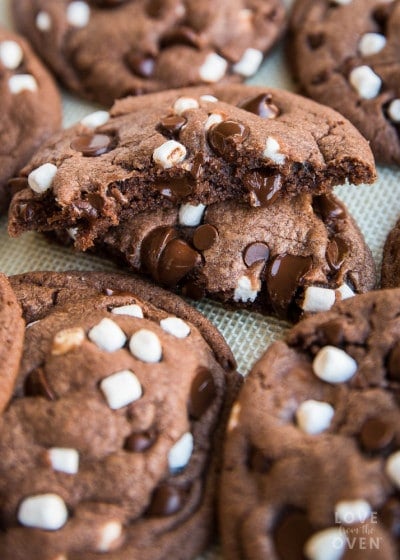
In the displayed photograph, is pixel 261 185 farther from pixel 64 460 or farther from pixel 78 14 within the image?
pixel 78 14

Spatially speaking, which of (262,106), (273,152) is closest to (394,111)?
(262,106)

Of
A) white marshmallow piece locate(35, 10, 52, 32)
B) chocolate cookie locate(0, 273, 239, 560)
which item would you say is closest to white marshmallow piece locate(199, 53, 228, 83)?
white marshmallow piece locate(35, 10, 52, 32)

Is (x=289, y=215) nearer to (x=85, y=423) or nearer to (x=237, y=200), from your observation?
(x=237, y=200)

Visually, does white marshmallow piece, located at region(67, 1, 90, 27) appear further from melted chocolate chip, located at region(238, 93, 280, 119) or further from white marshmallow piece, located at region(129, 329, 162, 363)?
white marshmallow piece, located at region(129, 329, 162, 363)

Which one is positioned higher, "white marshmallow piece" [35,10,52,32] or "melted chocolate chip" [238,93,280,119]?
"melted chocolate chip" [238,93,280,119]

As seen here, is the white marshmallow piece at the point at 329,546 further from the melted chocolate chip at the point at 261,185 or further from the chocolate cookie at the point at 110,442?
the melted chocolate chip at the point at 261,185
